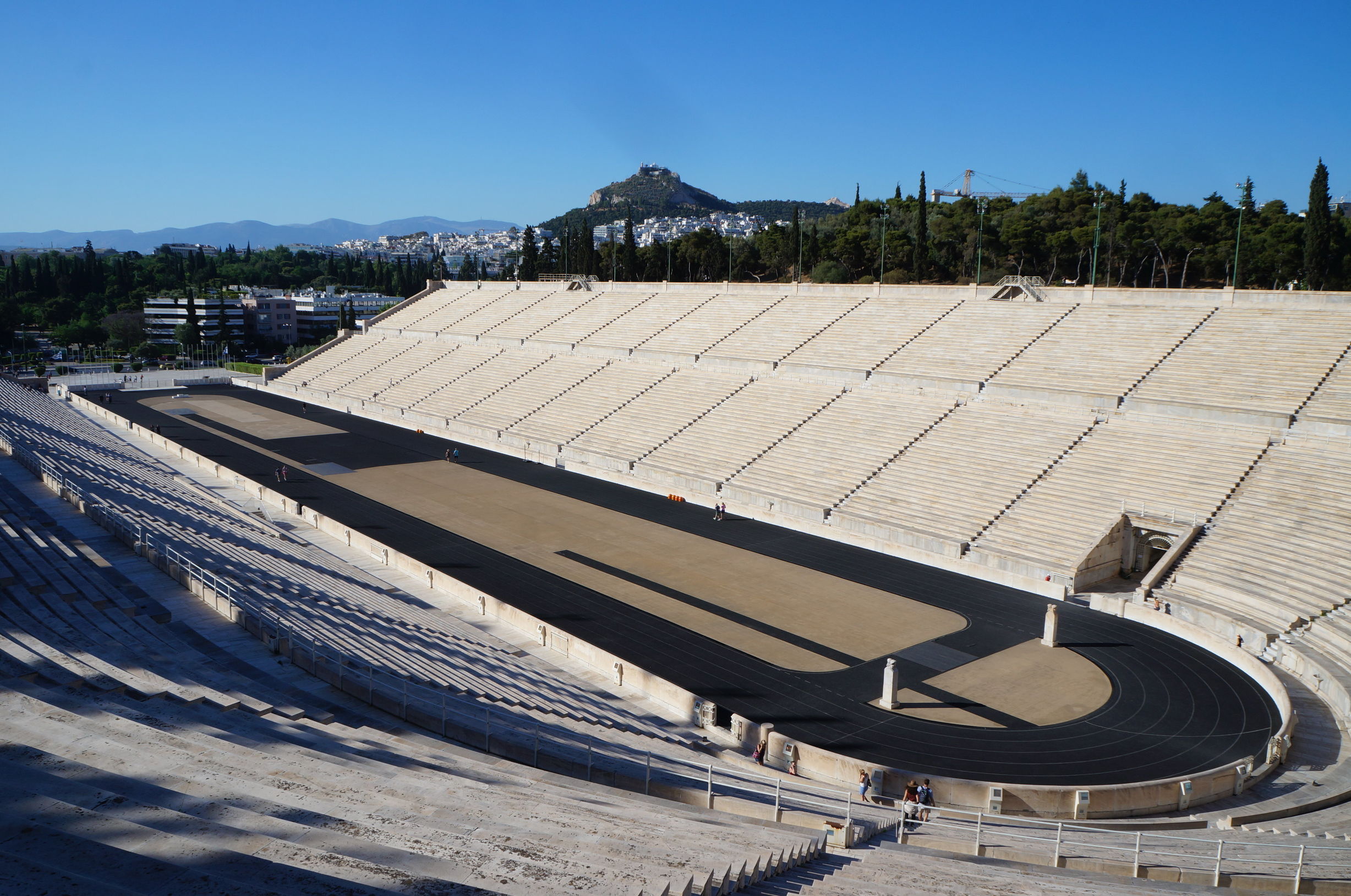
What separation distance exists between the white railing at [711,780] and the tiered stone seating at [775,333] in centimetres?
2721

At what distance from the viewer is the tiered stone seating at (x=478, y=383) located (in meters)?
46.5

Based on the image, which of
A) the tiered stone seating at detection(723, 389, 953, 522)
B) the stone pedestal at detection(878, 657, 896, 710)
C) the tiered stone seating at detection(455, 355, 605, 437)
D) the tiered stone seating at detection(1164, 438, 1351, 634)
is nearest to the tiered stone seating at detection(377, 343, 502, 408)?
the tiered stone seating at detection(455, 355, 605, 437)

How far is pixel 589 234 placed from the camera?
72688mm

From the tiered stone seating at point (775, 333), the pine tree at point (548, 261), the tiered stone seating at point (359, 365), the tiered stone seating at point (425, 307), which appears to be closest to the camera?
the tiered stone seating at point (775, 333)

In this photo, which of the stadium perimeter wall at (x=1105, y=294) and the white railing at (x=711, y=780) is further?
the stadium perimeter wall at (x=1105, y=294)

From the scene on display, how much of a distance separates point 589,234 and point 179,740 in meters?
68.0

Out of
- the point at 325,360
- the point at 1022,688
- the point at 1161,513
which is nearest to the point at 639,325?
the point at 325,360

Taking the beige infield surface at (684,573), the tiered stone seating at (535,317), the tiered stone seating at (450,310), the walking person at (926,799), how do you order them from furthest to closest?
the tiered stone seating at (450,310) < the tiered stone seating at (535,317) < the beige infield surface at (684,573) < the walking person at (926,799)

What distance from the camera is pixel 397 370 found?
55906 mm

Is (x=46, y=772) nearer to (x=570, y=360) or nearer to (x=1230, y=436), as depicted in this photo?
(x=1230, y=436)

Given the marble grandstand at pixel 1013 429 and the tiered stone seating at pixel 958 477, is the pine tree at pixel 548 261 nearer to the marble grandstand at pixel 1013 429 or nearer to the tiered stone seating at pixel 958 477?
the marble grandstand at pixel 1013 429

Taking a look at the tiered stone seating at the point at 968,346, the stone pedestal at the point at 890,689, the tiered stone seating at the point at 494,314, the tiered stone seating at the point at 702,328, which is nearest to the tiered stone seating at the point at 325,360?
the tiered stone seating at the point at 494,314

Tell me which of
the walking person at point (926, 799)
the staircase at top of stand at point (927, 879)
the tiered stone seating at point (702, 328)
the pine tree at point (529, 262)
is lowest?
the walking person at point (926, 799)

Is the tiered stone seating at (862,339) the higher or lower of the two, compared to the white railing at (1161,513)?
higher
